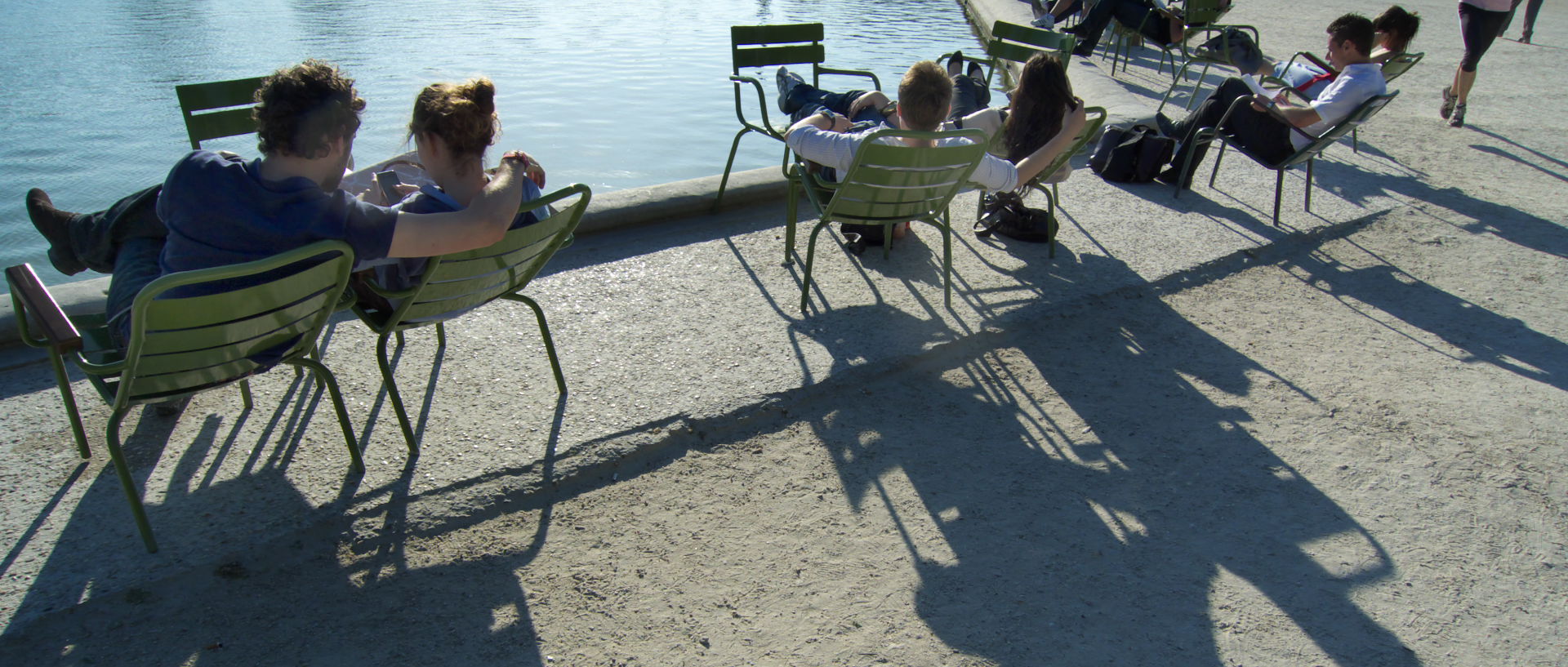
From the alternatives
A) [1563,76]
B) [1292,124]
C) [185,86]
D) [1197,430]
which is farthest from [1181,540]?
[1563,76]

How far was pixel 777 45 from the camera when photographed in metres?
6.05

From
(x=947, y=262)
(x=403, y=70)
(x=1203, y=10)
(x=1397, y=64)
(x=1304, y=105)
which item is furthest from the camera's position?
(x=403, y=70)

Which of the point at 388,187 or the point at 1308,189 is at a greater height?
the point at 388,187

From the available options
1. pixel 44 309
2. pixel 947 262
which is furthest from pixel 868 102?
pixel 44 309

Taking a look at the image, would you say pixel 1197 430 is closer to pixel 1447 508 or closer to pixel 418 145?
pixel 1447 508

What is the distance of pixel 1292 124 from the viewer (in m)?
5.47

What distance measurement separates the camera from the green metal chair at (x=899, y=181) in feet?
11.9

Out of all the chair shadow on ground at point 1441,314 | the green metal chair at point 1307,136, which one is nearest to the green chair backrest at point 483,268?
the chair shadow on ground at point 1441,314

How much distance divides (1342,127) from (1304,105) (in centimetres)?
42

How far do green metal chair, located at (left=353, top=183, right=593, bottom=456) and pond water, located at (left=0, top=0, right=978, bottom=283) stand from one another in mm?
5124

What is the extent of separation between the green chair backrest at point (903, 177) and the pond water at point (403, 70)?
4612 mm

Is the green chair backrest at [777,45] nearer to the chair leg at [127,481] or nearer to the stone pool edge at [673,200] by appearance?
the stone pool edge at [673,200]

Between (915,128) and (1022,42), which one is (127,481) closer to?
(915,128)

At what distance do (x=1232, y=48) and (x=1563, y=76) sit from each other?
5.45m
